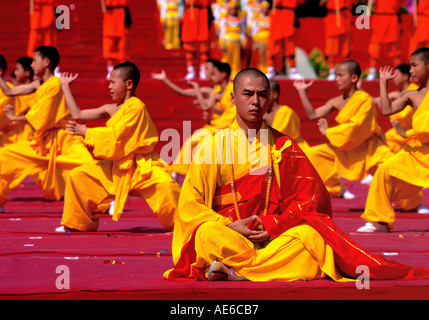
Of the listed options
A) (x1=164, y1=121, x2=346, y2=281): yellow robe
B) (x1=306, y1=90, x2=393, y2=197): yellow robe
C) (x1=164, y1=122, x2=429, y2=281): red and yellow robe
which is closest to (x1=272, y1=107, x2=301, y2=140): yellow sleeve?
(x1=306, y1=90, x2=393, y2=197): yellow robe

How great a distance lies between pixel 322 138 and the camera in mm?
12227

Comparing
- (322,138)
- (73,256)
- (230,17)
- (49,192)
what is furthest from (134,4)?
(73,256)

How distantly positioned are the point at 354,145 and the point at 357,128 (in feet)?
0.70

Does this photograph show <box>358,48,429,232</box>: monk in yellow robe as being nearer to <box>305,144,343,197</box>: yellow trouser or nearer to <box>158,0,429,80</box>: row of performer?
<box>305,144,343,197</box>: yellow trouser

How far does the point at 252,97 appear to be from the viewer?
177 inches

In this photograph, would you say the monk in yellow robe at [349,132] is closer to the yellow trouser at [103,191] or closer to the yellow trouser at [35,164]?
the yellow trouser at [103,191]

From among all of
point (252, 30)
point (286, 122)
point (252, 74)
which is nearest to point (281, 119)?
point (286, 122)

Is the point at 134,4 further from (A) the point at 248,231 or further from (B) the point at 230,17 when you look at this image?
(A) the point at 248,231

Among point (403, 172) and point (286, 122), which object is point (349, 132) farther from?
point (403, 172)

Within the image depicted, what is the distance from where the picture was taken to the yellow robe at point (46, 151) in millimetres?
7684

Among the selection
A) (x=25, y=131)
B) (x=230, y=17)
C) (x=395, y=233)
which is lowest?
(x=395, y=233)

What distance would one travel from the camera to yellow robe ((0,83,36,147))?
8.87 metres

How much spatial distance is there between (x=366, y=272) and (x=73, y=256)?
1.84 m
